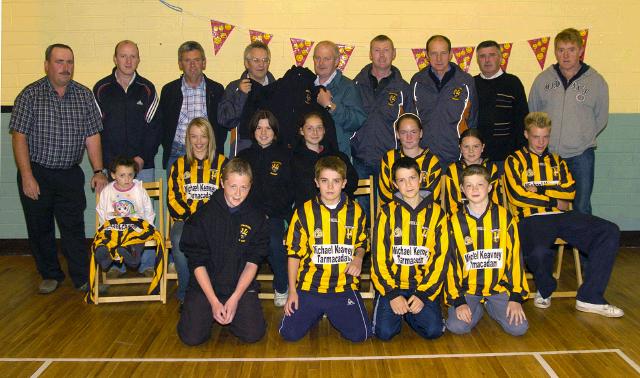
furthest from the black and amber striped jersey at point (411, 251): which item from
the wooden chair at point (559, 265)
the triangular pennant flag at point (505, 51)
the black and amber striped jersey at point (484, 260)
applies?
the triangular pennant flag at point (505, 51)

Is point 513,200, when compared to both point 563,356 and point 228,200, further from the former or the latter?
point 228,200

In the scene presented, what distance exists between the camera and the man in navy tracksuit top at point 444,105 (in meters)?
5.81

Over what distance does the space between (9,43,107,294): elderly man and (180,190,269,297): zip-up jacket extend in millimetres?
1489

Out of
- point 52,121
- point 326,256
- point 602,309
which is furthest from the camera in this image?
point 52,121

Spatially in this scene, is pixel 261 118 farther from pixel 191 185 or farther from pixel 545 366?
pixel 545 366

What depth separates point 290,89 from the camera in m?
5.77

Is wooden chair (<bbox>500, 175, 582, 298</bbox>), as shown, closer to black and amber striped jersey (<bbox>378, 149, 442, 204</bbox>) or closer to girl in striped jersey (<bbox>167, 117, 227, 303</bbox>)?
black and amber striped jersey (<bbox>378, 149, 442, 204</bbox>)

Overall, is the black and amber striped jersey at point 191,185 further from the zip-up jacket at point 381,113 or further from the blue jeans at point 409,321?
the blue jeans at point 409,321

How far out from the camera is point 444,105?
5820mm

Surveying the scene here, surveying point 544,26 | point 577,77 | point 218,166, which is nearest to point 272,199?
point 218,166

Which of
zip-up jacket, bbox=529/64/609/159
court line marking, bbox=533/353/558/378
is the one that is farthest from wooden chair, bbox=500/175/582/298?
court line marking, bbox=533/353/558/378

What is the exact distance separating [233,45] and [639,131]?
4.39 metres

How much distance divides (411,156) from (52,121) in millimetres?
3004

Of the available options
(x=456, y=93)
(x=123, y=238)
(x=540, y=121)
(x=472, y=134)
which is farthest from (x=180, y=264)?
(x=540, y=121)
